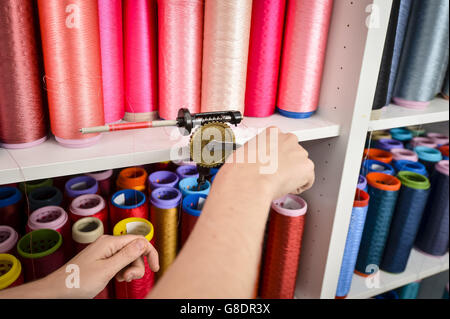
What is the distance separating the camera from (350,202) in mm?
797

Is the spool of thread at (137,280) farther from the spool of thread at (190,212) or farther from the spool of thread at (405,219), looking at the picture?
the spool of thread at (405,219)

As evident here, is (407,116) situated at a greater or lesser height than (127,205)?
greater

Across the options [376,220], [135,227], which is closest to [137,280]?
[135,227]

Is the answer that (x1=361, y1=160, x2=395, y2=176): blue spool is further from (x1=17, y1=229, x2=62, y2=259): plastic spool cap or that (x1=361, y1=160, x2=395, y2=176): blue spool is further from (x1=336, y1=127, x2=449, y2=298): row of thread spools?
(x1=17, y1=229, x2=62, y2=259): plastic spool cap

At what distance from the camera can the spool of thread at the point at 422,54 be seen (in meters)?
0.87

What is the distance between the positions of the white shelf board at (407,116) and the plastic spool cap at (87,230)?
630 millimetres

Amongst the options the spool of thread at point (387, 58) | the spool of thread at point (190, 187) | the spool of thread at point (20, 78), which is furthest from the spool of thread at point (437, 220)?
the spool of thread at point (20, 78)

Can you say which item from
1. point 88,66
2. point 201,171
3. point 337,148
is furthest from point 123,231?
point 337,148

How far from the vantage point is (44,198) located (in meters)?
0.77

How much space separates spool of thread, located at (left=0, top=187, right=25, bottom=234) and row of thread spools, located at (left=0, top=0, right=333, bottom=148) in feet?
0.78

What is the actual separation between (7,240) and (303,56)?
67 cm

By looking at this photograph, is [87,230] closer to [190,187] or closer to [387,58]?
[190,187]

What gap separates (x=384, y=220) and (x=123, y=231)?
745 mm

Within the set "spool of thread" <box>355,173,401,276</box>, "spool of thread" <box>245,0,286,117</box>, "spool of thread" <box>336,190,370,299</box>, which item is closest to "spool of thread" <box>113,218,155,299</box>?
"spool of thread" <box>245,0,286,117</box>
